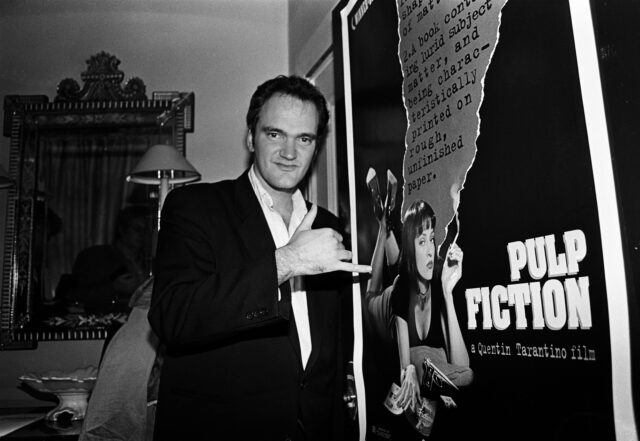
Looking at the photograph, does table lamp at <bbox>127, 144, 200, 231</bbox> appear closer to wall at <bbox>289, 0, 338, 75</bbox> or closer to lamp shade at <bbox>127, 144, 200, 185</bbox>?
lamp shade at <bbox>127, 144, 200, 185</bbox>

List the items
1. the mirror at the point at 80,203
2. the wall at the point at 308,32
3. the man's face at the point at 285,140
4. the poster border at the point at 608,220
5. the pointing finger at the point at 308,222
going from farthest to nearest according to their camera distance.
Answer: the mirror at the point at 80,203, the wall at the point at 308,32, the man's face at the point at 285,140, the pointing finger at the point at 308,222, the poster border at the point at 608,220

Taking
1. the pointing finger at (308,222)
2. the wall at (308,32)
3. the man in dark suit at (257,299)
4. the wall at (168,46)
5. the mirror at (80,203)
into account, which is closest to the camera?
the man in dark suit at (257,299)

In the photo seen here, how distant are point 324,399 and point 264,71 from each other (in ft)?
7.92

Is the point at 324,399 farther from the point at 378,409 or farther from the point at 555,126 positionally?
the point at 555,126

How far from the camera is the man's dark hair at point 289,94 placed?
1.52m

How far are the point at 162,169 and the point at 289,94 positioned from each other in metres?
1.52

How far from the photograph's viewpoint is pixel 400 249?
3.84 feet

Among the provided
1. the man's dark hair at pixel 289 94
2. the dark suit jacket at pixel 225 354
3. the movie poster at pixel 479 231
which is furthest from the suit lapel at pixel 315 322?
the man's dark hair at pixel 289 94

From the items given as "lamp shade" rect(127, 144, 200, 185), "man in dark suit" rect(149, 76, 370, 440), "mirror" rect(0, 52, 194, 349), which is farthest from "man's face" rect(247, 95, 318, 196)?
"mirror" rect(0, 52, 194, 349)

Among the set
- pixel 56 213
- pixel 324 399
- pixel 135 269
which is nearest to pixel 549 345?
pixel 324 399

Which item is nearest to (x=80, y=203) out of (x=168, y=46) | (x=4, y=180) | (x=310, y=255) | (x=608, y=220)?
(x=4, y=180)

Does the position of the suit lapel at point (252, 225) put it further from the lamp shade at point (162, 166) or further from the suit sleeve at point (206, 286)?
the lamp shade at point (162, 166)

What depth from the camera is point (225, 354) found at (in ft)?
4.34

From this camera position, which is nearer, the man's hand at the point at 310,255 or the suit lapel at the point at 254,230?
the man's hand at the point at 310,255
